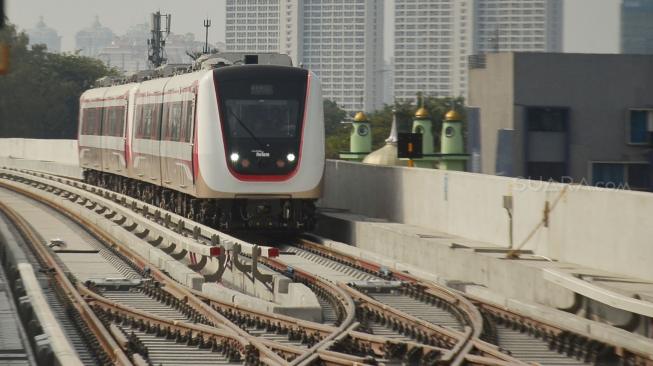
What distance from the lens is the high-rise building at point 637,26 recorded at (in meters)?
91.4

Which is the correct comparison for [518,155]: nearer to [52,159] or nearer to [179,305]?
[52,159]

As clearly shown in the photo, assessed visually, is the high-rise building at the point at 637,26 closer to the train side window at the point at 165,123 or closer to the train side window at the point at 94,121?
the train side window at the point at 94,121

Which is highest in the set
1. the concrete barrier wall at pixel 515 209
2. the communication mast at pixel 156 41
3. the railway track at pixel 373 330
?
the communication mast at pixel 156 41

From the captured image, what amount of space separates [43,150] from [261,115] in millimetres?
50953

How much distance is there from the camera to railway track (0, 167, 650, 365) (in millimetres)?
13883

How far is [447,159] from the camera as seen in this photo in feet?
228

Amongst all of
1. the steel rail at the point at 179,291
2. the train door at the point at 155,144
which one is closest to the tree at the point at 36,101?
the train door at the point at 155,144

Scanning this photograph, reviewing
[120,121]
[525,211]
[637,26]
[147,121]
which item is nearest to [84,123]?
[120,121]

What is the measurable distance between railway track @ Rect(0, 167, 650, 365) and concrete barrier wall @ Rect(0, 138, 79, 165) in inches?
1894

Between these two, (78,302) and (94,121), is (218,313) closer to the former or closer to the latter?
(78,302)

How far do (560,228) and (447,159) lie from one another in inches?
1919

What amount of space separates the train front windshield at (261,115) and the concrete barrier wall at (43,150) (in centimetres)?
3918

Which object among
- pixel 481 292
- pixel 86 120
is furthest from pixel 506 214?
pixel 86 120

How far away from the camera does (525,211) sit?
22406 millimetres
